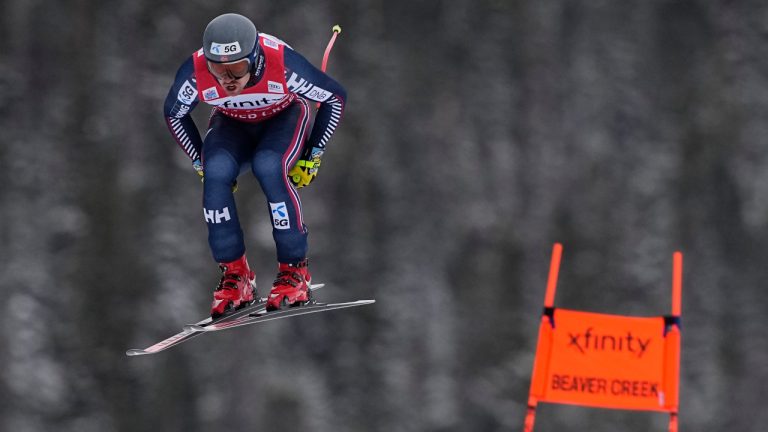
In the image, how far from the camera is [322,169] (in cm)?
1320

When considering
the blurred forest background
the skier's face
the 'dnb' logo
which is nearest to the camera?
the skier's face

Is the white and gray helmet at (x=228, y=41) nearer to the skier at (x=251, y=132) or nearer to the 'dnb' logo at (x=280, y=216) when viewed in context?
the skier at (x=251, y=132)

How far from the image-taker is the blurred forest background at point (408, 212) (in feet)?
41.8

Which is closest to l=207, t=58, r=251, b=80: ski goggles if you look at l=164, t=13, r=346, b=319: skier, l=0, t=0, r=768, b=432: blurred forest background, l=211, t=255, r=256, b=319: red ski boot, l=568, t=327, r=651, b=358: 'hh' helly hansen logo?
l=164, t=13, r=346, b=319: skier

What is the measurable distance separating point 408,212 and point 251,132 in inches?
255

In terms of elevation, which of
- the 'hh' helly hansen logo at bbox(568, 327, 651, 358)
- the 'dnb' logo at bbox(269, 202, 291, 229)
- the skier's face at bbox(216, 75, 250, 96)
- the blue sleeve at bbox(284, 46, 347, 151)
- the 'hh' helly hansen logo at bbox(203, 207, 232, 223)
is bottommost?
the 'hh' helly hansen logo at bbox(568, 327, 651, 358)

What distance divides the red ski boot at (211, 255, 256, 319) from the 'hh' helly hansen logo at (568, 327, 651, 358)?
179cm

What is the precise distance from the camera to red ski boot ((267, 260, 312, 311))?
6.78 meters

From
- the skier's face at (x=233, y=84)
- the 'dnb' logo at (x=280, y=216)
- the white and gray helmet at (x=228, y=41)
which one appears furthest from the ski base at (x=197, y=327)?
the white and gray helmet at (x=228, y=41)

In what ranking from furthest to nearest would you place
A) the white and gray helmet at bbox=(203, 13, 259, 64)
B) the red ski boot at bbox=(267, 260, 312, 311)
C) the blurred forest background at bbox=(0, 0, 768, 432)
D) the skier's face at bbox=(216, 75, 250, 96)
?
1. the blurred forest background at bbox=(0, 0, 768, 432)
2. the red ski boot at bbox=(267, 260, 312, 311)
3. the skier's face at bbox=(216, 75, 250, 96)
4. the white and gray helmet at bbox=(203, 13, 259, 64)

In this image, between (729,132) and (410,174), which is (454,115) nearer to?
(410,174)

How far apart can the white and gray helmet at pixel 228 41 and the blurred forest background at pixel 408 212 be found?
264 inches

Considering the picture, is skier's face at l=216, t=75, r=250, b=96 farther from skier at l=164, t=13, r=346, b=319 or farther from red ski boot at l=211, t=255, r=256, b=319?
red ski boot at l=211, t=255, r=256, b=319

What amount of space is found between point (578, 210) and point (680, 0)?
2524 millimetres
